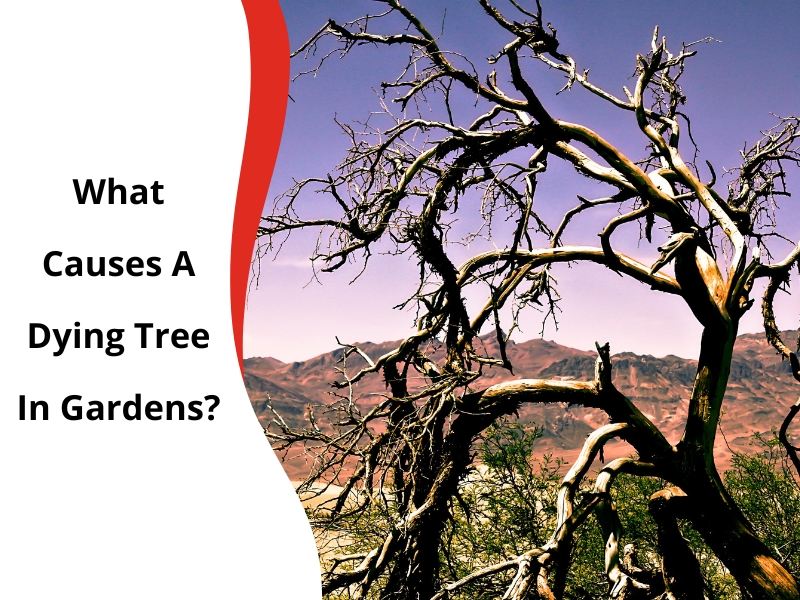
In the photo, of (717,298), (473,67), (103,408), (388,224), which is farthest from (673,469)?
(103,408)

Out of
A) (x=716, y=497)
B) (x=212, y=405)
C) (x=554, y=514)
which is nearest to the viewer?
(x=212, y=405)

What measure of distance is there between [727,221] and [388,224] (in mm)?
3546

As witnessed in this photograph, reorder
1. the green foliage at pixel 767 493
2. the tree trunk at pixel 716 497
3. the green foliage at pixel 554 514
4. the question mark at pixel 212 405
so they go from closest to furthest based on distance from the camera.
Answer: the question mark at pixel 212 405
the tree trunk at pixel 716 497
the green foliage at pixel 554 514
the green foliage at pixel 767 493

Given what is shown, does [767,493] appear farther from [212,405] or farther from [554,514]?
[212,405]

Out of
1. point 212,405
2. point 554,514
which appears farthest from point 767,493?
point 212,405

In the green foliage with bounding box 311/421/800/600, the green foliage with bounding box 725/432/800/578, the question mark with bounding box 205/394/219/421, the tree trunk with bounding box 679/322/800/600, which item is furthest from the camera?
the green foliage with bounding box 725/432/800/578

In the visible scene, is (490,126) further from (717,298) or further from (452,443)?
(452,443)

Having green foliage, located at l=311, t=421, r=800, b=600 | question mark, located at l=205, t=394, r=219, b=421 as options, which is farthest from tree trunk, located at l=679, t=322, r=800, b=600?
question mark, located at l=205, t=394, r=219, b=421

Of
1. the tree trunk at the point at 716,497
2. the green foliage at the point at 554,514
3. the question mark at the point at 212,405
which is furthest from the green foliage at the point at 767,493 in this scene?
the question mark at the point at 212,405

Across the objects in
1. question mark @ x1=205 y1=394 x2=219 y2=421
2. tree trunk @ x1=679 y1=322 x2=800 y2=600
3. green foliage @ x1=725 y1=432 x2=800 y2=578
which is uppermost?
question mark @ x1=205 y1=394 x2=219 y2=421

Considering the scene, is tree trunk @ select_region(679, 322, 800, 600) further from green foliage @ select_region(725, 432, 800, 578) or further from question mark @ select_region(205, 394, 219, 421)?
green foliage @ select_region(725, 432, 800, 578)

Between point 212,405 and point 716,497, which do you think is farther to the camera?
point 716,497

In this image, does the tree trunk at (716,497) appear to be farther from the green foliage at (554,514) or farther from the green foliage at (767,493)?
the green foliage at (767,493)

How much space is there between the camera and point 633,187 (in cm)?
876
